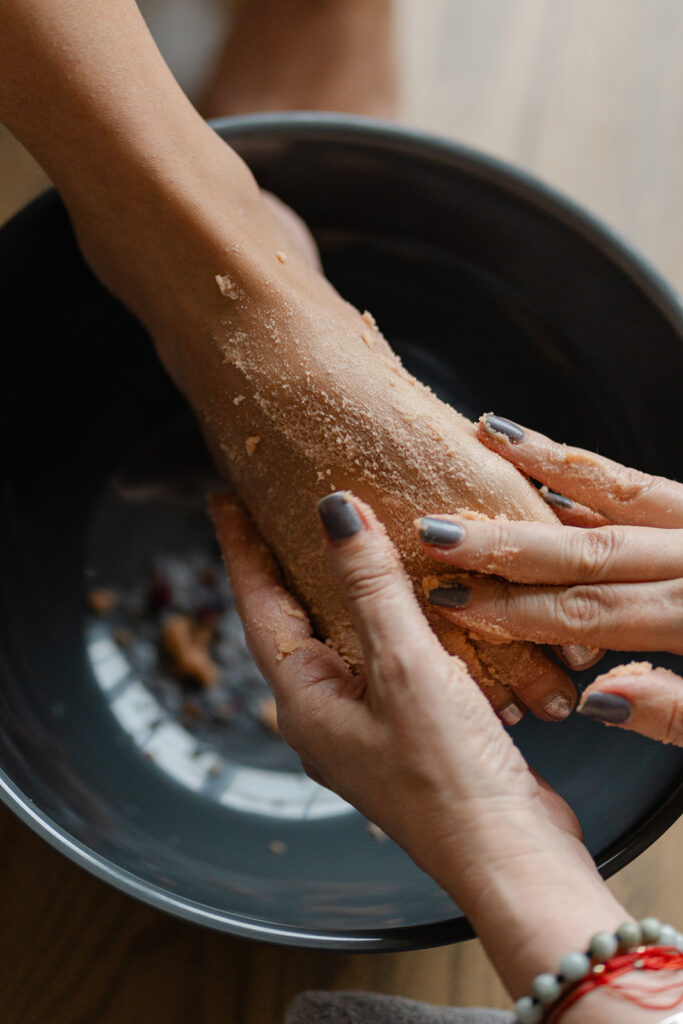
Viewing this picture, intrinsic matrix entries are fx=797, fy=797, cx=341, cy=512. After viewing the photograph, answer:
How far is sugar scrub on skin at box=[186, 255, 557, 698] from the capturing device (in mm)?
595

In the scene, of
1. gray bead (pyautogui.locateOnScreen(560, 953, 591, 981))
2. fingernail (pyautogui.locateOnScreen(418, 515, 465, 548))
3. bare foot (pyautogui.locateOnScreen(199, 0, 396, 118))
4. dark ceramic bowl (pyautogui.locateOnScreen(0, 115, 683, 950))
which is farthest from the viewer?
bare foot (pyautogui.locateOnScreen(199, 0, 396, 118))

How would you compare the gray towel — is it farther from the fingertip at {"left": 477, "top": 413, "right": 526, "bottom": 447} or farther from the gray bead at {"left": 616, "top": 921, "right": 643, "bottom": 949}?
the fingertip at {"left": 477, "top": 413, "right": 526, "bottom": 447}

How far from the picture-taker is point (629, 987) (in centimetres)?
46

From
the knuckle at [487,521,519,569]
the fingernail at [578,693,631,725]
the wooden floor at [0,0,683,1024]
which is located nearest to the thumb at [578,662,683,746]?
the fingernail at [578,693,631,725]

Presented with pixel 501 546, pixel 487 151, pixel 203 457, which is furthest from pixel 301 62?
pixel 501 546

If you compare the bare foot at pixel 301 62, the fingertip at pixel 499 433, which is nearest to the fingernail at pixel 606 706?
the fingertip at pixel 499 433

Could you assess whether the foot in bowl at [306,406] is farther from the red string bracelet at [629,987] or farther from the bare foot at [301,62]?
the bare foot at [301,62]

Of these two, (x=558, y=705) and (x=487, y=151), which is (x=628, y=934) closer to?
(x=558, y=705)

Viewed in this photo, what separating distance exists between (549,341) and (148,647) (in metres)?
0.51

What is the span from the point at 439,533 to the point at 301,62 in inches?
28.9

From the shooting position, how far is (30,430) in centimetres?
79

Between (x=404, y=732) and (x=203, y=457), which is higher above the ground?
(x=203, y=457)

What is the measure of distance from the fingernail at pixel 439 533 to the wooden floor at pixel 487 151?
413mm

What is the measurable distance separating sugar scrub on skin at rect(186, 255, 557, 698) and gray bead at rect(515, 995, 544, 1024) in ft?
0.70
